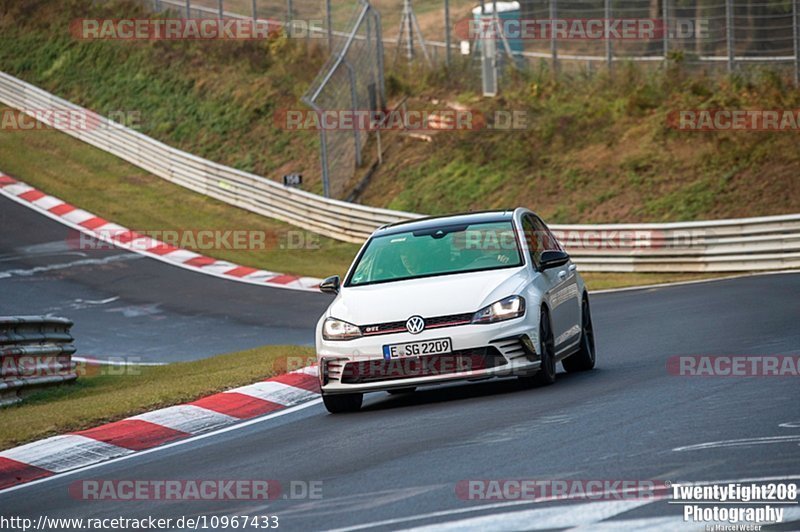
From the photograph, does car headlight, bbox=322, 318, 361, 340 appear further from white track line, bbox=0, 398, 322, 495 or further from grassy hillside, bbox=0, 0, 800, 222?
grassy hillside, bbox=0, 0, 800, 222

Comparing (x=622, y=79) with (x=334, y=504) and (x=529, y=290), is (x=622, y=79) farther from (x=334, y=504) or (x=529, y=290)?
(x=334, y=504)

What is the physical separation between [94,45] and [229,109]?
8.53 meters

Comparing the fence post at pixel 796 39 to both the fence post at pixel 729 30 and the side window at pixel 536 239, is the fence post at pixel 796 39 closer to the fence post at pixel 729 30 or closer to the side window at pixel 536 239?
the fence post at pixel 729 30

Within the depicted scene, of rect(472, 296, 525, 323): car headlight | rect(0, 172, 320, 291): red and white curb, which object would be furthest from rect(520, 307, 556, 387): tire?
rect(0, 172, 320, 291): red and white curb

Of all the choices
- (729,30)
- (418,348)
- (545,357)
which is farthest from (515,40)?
(418,348)

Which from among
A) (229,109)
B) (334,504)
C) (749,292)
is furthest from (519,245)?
(229,109)

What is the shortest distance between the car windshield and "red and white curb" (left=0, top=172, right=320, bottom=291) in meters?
14.8

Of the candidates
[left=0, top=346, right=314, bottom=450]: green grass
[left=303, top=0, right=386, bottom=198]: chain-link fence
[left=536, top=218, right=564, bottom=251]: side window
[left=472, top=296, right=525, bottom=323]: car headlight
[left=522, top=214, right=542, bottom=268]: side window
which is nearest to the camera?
[left=472, top=296, right=525, bottom=323]: car headlight

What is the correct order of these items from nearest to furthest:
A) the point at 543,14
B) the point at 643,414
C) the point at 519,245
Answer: the point at 643,414 → the point at 519,245 → the point at 543,14

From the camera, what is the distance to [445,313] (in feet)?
36.8

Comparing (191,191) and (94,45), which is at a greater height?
(94,45)

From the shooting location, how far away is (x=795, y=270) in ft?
83.2

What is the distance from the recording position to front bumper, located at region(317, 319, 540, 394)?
11.1 m

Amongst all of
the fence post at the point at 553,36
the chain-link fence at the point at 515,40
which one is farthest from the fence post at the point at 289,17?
the fence post at the point at 553,36
